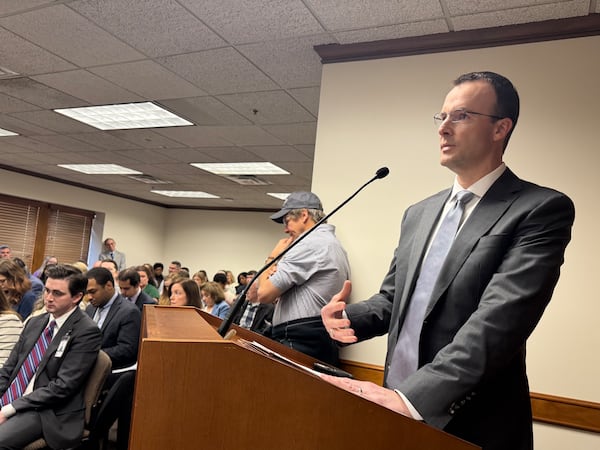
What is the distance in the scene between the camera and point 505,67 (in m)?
2.68

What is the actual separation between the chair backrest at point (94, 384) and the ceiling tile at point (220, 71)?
2.03 m

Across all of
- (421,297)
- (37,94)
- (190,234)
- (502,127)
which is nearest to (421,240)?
(421,297)

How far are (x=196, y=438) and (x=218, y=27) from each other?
2683 millimetres

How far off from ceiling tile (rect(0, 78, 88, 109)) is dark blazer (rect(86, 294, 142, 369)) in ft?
6.87

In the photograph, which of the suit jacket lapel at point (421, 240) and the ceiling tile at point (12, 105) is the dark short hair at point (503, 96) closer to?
the suit jacket lapel at point (421, 240)

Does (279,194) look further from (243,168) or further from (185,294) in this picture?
(185,294)

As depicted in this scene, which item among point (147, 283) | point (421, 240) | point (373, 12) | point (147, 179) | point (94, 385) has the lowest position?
point (94, 385)

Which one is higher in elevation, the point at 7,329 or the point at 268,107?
the point at 268,107

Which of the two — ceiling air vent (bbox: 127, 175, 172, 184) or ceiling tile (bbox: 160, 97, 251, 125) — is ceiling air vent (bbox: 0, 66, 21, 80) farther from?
ceiling air vent (bbox: 127, 175, 172, 184)

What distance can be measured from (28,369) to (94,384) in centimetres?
35

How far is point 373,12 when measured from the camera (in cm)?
261

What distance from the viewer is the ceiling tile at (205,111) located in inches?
167

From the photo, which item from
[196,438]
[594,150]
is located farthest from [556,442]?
[196,438]

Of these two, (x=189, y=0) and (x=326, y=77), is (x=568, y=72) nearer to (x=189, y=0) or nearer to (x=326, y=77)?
(x=326, y=77)
